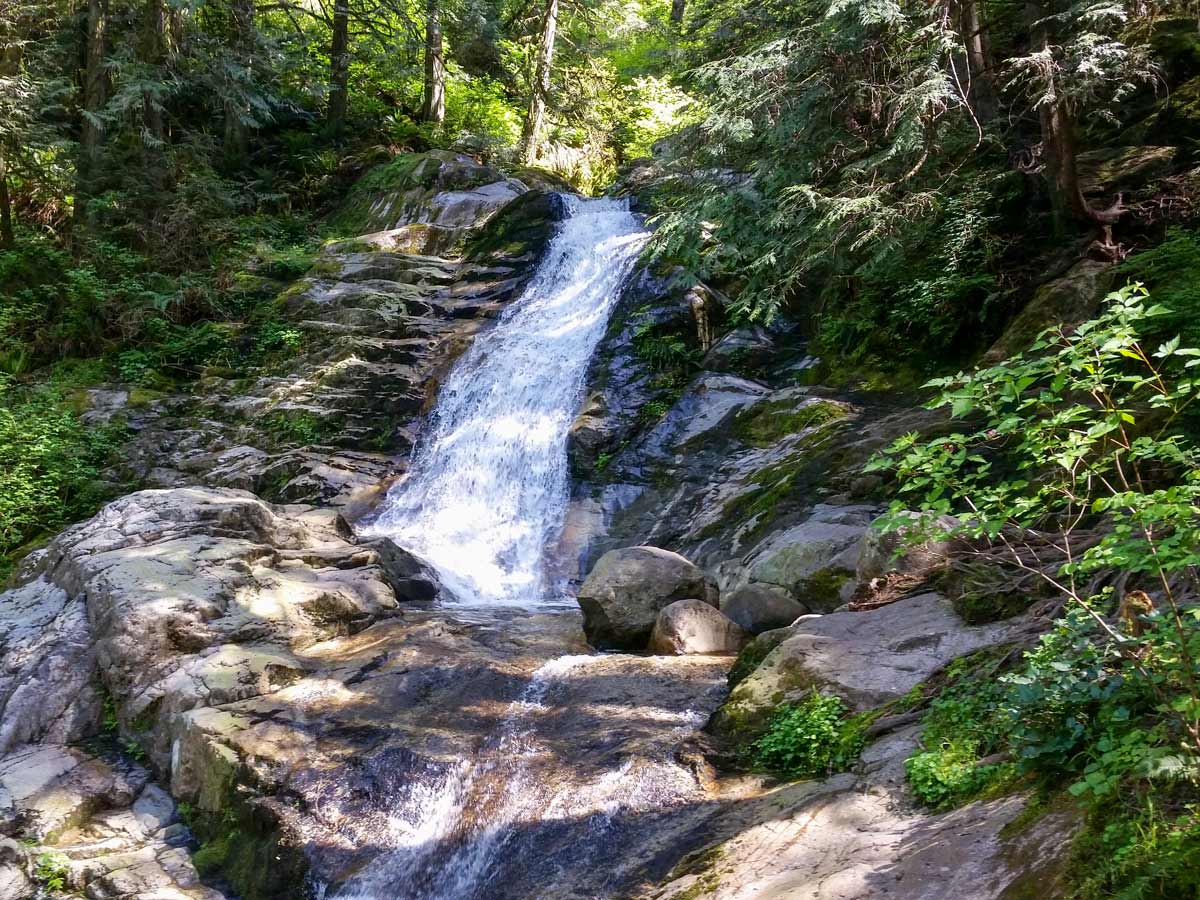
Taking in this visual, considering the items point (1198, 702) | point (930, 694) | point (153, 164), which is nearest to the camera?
point (1198, 702)

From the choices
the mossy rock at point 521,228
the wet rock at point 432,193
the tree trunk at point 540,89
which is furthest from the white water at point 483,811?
the tree trunk at point 540,89

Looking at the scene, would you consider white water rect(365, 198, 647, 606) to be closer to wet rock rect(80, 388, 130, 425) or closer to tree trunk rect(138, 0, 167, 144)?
wet rock rect(80, 388, 130, 425)

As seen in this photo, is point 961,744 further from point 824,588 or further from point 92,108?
point 92,108

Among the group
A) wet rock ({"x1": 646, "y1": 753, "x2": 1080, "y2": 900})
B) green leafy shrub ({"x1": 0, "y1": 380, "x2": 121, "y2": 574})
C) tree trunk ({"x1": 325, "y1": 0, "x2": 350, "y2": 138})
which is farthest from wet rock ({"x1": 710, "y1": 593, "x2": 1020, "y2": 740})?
tree trunk ({"x1": 325, "y1": 0, "x2": 350, "y2": 138})

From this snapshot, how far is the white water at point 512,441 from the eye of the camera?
37.3ft

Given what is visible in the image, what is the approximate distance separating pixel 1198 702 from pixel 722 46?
9.57 m

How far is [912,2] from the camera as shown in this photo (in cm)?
781

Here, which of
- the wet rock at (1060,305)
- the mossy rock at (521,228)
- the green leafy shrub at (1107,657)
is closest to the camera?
the green leafy shrub at (1107,657)

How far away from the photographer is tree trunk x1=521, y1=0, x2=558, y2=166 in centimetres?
2120

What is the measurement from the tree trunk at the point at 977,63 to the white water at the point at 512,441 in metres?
7.04

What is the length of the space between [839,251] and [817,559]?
9.72ft

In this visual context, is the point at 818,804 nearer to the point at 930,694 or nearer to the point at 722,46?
the point at 930,694

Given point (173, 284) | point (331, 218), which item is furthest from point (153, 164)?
point (331, 218)

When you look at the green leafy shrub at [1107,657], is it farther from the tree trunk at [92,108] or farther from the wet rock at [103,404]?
the tree trunk at [92,108]
